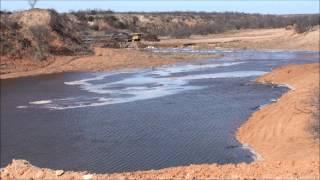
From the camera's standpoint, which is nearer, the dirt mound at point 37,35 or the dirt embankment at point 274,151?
the dirt embankment at point 274,151

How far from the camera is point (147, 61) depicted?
46750 millimetres

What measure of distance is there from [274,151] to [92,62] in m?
31.7

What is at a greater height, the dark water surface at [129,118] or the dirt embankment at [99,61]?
the dark water surface at [129,118]

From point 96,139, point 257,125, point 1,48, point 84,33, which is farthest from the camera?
point 84,33

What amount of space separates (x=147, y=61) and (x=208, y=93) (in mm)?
19145

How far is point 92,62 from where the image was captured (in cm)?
4575

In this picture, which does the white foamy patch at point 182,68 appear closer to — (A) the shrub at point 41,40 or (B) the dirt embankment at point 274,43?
(A) the shrub at point 41,40

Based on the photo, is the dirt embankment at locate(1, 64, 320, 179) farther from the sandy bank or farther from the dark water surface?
the sandy bank

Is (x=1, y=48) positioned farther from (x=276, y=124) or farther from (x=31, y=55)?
(x=276, y=124)

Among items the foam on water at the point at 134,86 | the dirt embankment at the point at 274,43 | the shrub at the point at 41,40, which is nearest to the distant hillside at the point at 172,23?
the dirt embankment at the point at 274,43

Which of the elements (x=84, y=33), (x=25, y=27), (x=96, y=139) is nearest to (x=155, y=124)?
(x=96, y=139)

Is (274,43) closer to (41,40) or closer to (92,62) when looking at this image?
(92,62)

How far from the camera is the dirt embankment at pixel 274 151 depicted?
33.0 ft

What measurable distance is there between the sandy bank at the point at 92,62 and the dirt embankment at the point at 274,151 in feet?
55.3
